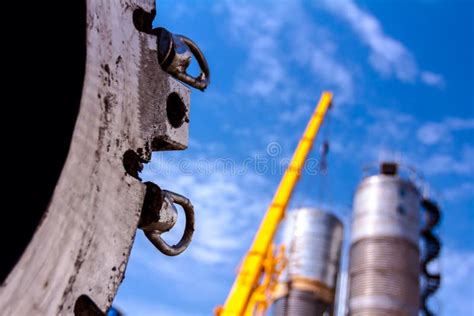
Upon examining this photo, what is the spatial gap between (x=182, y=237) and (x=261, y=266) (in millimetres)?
13093

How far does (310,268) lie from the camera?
1480 cm

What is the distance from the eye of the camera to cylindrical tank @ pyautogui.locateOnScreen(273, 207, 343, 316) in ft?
47.9

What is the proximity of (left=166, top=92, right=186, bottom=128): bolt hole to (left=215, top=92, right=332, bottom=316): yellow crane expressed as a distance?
39.5ft

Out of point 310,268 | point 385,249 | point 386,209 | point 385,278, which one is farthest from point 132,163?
point 310,268

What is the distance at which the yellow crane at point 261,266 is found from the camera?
13.1 m

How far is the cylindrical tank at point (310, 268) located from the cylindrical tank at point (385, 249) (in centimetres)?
85

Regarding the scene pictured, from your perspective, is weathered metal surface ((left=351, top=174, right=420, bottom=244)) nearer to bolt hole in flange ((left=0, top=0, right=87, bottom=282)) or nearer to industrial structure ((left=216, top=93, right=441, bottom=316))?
industrial structure ((left=216, top=93, right=441, bottom=316))

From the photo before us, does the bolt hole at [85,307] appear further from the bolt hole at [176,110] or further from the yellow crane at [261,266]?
the yellow crane at [261,266]

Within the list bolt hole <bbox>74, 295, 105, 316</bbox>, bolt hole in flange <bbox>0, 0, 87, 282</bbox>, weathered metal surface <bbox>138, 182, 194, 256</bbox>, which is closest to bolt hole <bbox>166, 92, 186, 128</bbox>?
weathered metal surface <bbox>138, 182, 194, 256</bbox>

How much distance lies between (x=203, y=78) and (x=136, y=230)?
1.26 feet

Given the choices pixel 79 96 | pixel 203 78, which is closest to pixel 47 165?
pixel 79 96

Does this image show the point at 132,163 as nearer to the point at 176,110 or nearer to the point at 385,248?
the point at 176,110

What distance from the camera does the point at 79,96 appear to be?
36.0 inches

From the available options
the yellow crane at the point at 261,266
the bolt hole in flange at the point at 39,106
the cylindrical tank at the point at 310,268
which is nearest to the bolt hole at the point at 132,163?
the bolt hole in flange at the point at 39,106
